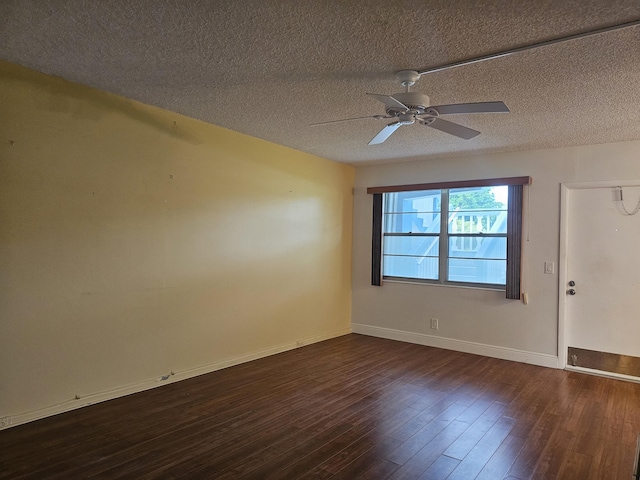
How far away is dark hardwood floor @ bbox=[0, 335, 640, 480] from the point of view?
242 centimetres

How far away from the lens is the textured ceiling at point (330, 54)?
2.05 metres

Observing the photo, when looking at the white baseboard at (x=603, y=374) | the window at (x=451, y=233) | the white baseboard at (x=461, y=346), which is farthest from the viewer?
the window at (x=451, y=233)

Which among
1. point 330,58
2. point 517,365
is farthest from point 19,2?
point 517,365

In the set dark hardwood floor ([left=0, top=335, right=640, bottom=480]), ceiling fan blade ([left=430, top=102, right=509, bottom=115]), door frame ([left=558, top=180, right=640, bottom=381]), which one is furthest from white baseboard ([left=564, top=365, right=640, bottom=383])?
ceiling fan blade ([left=430, top=102, right=509, bottom=115])

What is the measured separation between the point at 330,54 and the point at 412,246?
11.9ft

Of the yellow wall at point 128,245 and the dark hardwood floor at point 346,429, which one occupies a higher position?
the yellow wall at point 128,245

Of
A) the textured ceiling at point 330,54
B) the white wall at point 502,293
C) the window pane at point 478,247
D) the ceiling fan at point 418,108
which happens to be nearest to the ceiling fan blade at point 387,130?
the ceiling fan at point 418,108

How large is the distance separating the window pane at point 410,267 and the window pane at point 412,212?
386mm

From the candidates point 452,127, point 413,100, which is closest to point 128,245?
point 413,100

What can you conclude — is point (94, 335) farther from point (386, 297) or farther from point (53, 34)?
point (386, 297)

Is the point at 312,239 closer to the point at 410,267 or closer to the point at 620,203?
the point at 410,267

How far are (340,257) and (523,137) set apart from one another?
2.79m

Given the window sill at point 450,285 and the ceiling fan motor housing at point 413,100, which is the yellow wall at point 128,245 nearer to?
the window sill at point 450,285

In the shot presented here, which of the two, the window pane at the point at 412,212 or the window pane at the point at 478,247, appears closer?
the window pane at the point at 478,247
